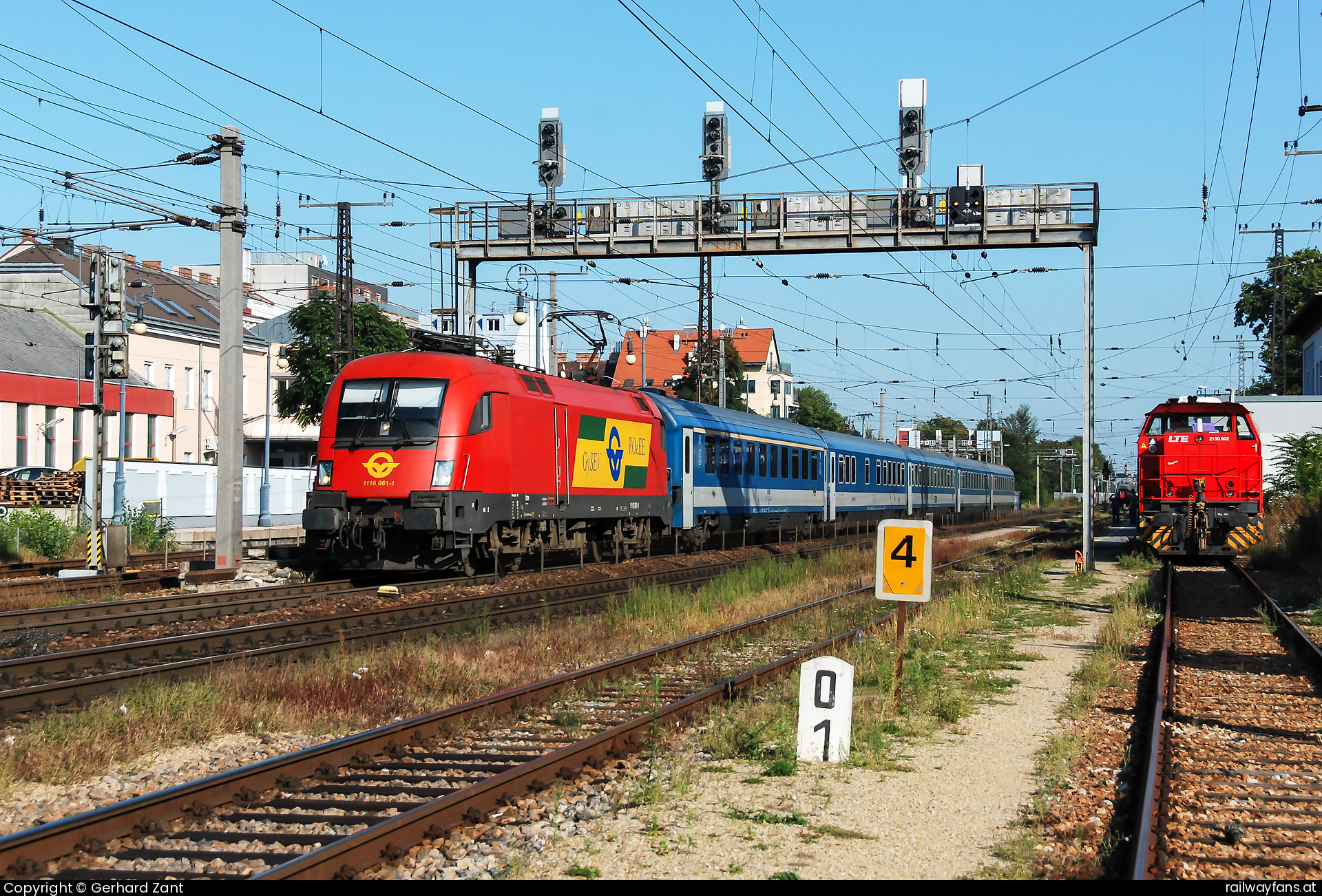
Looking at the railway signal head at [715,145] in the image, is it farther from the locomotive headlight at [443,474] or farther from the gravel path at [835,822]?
the gravel path at [835,822]

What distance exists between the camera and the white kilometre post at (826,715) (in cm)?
805

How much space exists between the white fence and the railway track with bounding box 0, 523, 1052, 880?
1968 cm

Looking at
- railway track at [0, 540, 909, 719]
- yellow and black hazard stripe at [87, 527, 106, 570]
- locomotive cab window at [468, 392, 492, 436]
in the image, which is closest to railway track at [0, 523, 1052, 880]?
railway track at [0, 540, 909, 719]

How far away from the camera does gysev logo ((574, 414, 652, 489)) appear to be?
20234 mm

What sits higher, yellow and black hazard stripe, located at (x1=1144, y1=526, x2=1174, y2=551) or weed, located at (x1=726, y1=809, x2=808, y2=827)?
yellow and black hazard stripe, located at (x1=1144, y1=526, x2=1174, y2=551)

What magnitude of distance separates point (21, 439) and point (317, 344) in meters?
10.7

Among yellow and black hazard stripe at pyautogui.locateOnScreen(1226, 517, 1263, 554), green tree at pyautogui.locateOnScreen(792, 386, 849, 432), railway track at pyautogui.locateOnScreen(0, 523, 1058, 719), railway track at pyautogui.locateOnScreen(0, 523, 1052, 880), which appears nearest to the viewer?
railway track at pyautogui.locateOnScreen(0, 523, 1052, 880)

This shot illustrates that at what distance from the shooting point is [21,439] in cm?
3947

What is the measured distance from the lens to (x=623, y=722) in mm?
8516

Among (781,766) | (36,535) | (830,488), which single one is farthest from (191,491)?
(781,766)

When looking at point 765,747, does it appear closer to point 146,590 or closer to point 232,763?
point 232,763

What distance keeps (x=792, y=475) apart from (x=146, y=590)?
62.7 feet

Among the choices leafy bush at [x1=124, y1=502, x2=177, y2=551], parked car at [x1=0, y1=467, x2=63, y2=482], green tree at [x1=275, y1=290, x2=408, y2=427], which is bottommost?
leafy bush at [x1=124, y1=502, x2=177, y2=551]

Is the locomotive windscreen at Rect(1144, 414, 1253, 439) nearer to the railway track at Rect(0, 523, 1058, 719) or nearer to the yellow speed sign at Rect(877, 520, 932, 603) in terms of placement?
the railway track at Rect(0, 523, 1058, 719)
